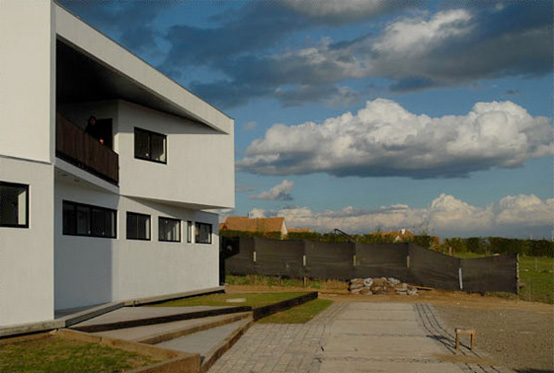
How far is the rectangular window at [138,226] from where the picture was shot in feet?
63.2

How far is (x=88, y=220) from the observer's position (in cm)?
1659

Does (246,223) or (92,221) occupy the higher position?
(246,223)

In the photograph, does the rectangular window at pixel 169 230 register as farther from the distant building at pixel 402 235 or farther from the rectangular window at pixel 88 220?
the distant building at pixel 402 235

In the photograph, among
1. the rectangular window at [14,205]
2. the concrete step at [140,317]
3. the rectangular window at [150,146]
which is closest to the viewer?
the rectangular window at [14,205]

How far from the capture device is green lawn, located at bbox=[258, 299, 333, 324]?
642 inches

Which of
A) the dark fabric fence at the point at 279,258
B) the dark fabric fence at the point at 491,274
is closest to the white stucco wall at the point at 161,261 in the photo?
the dark fabric fence at the point at 279,258

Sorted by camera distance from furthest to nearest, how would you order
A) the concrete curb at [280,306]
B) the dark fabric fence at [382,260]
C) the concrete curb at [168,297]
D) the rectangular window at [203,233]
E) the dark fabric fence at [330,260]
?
the dark fabric fence at [330,260] → the dark fabric fence at [382,260] → the rectangular window at [203,233] → the concrete curb at [168,297] → the concrete curb at [280,306]

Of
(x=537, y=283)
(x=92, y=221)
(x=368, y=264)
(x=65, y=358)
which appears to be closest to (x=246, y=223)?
(x=537, y=283)

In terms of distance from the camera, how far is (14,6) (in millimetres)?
12258

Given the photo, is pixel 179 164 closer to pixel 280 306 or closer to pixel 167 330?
pixel 280 306

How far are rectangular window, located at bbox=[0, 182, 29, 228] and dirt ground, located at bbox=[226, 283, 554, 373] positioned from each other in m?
8.99

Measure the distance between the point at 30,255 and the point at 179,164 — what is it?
10341 millimetres

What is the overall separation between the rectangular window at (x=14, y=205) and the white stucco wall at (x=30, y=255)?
81mm

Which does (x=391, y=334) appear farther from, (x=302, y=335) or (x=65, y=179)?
(x=65, y=179)
